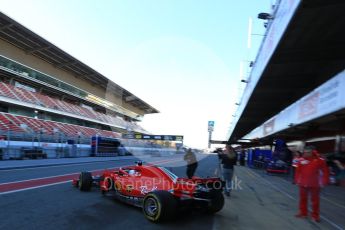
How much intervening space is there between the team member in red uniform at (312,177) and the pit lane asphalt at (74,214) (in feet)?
7.58

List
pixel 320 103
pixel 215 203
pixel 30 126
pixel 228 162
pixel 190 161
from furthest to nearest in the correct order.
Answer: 1. pixel 30 126
2. pixel 190 161
3. pixel 320 103
4. pixel 228 162
5. pixel 215 203

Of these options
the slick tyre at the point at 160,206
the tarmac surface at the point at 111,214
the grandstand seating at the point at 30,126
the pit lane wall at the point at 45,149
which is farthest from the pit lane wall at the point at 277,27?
the grandstand seating at the point at 30,126

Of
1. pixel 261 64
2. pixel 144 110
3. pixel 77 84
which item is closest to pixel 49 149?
pixel 261 64

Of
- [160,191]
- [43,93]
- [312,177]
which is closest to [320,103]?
[312,177]

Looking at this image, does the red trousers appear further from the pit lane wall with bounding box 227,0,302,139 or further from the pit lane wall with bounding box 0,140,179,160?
the pit lane wall with bounding box 0,140,179,160

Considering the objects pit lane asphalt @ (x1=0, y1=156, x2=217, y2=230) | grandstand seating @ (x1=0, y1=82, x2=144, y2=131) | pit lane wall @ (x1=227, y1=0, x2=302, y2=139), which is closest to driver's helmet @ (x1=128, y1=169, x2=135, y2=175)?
pit lane asphalt @ (x1=0, y1=156, x2=217, y2=230)

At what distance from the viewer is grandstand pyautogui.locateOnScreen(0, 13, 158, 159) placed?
36125mm

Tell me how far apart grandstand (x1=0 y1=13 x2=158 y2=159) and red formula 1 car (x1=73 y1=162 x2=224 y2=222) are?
59.2 ft

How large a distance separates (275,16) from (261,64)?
4.01m

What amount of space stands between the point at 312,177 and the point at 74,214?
5276 mm

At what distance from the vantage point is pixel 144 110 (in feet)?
327

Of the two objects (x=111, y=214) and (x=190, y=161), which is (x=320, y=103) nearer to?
(x=190, y=161)

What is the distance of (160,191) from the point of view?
7.24 metres

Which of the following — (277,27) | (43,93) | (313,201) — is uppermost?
A: (43,93)
